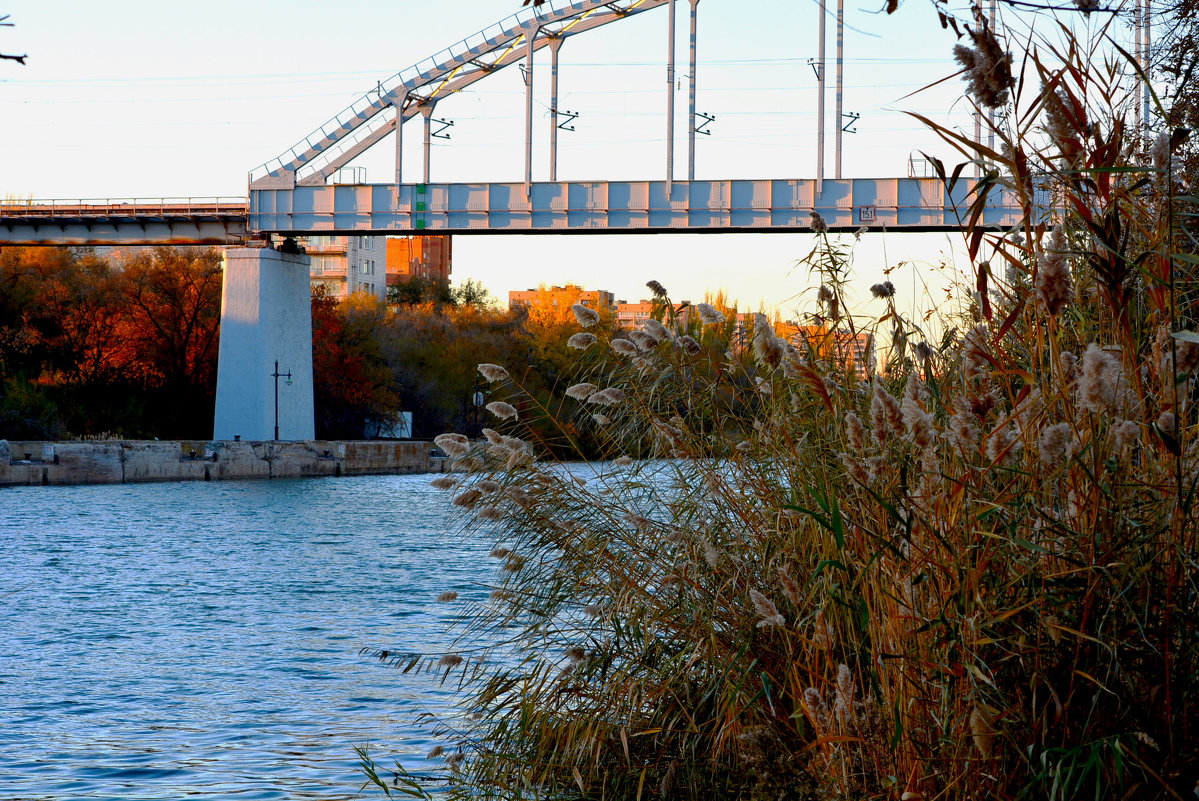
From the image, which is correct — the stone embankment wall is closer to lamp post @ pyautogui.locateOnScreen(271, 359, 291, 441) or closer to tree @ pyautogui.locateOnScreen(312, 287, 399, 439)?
lamp post @ pyautogui.locateOnScreen(271, 359, 291, 441)

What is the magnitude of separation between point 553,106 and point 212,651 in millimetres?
34886

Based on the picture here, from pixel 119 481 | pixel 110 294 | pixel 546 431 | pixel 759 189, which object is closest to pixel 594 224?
pixel 759 189

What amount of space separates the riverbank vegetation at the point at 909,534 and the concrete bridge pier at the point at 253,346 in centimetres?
3701

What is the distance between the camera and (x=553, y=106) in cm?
4422

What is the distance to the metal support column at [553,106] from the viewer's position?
4169 centimetres

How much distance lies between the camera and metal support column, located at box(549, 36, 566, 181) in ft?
137

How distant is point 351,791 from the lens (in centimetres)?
684

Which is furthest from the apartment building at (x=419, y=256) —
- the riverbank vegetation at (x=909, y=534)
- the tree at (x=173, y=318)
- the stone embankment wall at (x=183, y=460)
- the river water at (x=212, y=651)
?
the riverbank vegetation at (x=909, y=534)

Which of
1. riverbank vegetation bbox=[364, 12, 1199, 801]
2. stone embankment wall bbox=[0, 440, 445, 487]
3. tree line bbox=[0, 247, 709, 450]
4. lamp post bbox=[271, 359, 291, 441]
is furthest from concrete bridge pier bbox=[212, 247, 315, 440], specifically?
riverbank vegetation bbox=[364, 12, 1199, 801]

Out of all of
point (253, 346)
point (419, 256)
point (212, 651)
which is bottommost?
point (212, 651)

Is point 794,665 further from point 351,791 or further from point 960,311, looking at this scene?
point 351,791

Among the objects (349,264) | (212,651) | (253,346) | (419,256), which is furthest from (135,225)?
(419,256)

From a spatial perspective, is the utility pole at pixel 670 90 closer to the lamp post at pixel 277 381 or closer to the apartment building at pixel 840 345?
the lamp post at pixel 277 381

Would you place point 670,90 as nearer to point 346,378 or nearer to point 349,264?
point 346,378
